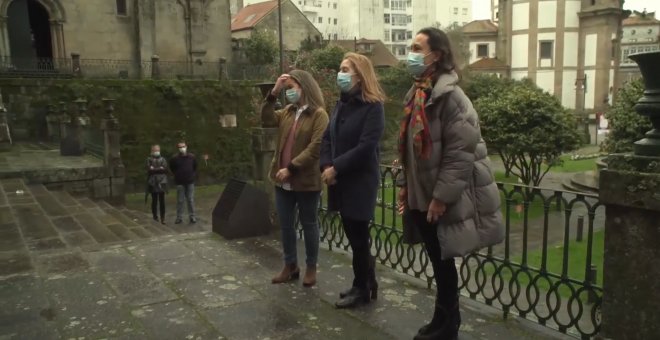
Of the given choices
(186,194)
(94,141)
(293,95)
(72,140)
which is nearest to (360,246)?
(293,95)

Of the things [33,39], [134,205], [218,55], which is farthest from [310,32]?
[134,205]

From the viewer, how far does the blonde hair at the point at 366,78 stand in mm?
3674

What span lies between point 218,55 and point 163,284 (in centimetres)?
2593

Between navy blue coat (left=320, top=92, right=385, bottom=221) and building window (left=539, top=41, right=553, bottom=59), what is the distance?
44.5 meters

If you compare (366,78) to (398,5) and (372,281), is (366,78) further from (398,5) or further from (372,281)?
(398,5)

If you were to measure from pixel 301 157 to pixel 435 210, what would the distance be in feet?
4.81

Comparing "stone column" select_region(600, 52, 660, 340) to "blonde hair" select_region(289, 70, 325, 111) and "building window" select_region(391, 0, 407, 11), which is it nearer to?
"blonde hair" select_region(289, 70, 325, 111)

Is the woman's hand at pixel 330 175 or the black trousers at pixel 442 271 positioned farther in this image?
the woman's hand at pixel 330 175

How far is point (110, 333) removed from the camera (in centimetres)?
359

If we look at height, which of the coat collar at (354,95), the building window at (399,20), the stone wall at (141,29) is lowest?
the coat collar at (354,95)

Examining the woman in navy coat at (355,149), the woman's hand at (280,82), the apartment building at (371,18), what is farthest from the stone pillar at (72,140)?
the apartment building at (371,18)

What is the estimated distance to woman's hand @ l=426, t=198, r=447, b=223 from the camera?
296 cm

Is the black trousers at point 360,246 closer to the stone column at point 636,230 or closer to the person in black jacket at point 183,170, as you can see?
the stone column at point 636,230

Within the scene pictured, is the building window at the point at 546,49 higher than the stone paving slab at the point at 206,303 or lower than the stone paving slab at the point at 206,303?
higher
